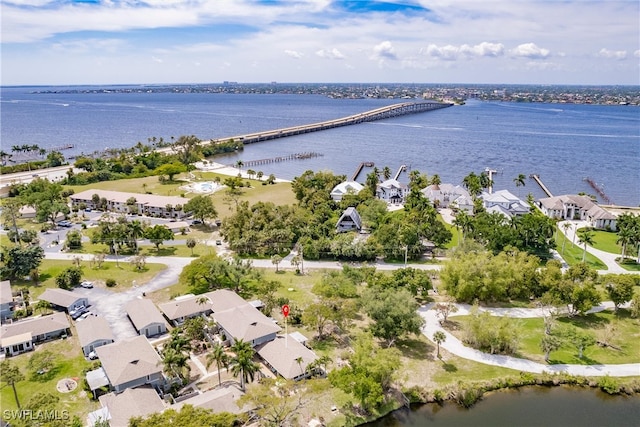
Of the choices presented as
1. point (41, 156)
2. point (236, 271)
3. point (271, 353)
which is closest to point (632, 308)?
point (271, 353)

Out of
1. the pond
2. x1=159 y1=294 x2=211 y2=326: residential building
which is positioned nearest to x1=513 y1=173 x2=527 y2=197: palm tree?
the pond

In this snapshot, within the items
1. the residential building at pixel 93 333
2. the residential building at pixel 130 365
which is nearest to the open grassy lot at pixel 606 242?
the residential building at pixel 130 365

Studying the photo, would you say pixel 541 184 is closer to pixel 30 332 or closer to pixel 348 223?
pixel 348 223

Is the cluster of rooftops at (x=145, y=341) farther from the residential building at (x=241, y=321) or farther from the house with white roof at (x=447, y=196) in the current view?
the house with white roof at (x=447, y=196)

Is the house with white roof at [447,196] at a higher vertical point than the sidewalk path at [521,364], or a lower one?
higher

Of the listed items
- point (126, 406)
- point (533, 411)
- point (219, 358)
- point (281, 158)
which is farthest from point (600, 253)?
point (281, 158)
